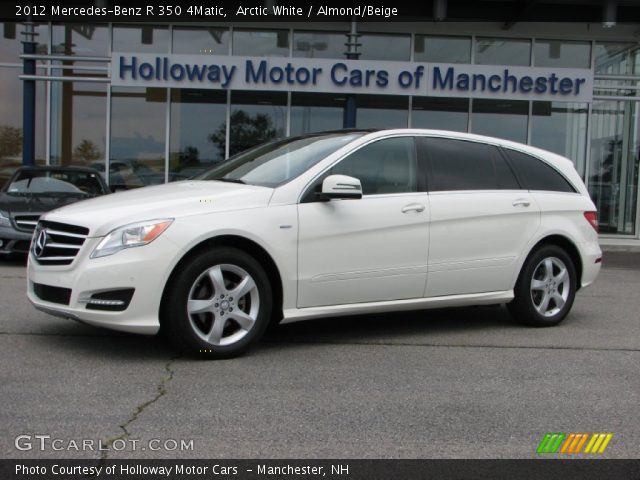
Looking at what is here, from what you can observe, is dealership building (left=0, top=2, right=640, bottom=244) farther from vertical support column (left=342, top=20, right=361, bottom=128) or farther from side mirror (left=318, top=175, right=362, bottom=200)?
side mirror (left=318, top=175, right=362, bottom=200)

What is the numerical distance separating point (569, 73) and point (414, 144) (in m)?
10.5

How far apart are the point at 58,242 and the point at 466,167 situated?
3331 millimetres

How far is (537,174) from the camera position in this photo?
636cm

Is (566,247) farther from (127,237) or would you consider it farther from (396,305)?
(127,237)

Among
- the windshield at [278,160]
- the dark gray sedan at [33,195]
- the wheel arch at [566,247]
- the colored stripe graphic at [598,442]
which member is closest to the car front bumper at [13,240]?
the dark gray sedan at [33,195]

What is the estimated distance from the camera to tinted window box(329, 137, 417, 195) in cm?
538

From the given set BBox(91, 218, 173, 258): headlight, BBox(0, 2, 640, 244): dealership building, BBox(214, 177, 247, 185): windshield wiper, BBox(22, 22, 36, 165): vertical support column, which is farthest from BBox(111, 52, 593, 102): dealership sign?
BBox(91, 218, 173, 258): headlight

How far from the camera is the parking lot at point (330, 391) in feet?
11.4

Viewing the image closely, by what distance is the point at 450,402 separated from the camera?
4.13 metres

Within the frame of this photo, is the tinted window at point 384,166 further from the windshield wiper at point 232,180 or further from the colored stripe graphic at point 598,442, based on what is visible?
the colored stripe graphic at point 598,442

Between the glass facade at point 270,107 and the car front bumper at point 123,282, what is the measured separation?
11.6 metres

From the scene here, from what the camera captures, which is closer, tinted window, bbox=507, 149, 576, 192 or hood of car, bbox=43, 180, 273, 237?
hood of car, bbox=43, 180, 273, 237

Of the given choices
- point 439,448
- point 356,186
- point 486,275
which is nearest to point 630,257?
point 486,275

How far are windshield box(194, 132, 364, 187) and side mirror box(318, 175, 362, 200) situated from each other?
1.01 ft
